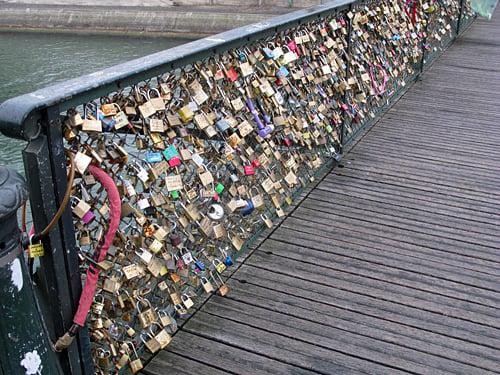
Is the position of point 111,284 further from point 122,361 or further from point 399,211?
point 399,211

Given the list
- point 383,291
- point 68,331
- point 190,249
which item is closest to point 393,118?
point 383,291

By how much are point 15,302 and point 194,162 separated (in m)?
1.02

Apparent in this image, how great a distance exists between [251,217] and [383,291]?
727 mm

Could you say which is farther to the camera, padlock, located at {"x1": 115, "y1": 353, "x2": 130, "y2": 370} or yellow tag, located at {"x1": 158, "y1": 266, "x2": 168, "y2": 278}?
yellow tag, located at {"x1": 158, "y1": 266, "x2": 168, "y2": 278}

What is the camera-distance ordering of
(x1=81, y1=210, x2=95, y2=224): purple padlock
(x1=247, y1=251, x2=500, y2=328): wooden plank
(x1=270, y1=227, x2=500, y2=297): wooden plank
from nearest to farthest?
(x1=81, y1=210, x2=95, y2=224): purple padlock
(x1=247, y1=251, x2=500, y2=328): wooden plank
(x1=270, y1=227, x2=500, y2=297): wooden plank

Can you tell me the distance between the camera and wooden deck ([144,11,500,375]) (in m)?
2.29

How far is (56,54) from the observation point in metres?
17.1

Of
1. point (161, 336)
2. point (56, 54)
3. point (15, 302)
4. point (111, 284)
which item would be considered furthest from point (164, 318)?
point (56, 54)

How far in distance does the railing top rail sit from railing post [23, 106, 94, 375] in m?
0.05

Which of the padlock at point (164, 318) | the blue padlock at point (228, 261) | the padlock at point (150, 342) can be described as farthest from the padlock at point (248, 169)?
the padlock at point (150, 342)

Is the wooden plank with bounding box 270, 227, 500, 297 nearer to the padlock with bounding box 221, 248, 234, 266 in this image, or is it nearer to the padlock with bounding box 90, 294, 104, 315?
the padlock with bounding box 221, 248, 234, 266

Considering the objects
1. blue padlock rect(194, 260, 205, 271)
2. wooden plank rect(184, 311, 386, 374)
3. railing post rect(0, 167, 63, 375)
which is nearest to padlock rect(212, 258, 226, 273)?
blue padlock rect(194, 260, 205, 271)

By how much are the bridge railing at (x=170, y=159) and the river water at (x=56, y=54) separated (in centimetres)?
542

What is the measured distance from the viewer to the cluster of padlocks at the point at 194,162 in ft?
6.56
